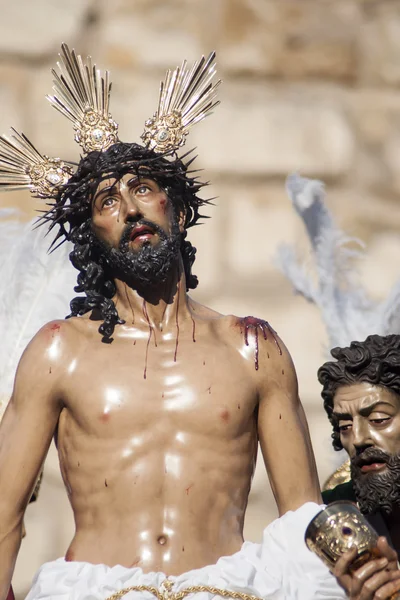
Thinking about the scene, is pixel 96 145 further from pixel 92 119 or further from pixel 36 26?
pixel 36 26

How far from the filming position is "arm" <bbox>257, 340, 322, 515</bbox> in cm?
404

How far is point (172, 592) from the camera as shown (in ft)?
12.5

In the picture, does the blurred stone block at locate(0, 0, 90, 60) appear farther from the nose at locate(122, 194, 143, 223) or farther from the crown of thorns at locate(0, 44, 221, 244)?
the nose at locate(122, 194, 143, 223)

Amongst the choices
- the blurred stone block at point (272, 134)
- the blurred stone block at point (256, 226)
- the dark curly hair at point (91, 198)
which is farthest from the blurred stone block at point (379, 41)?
the dark curly hair at point (91, 198)

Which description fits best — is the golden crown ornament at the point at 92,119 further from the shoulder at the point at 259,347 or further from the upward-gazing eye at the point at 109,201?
the shoulder at the point at 259,347

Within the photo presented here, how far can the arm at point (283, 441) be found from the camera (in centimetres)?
404

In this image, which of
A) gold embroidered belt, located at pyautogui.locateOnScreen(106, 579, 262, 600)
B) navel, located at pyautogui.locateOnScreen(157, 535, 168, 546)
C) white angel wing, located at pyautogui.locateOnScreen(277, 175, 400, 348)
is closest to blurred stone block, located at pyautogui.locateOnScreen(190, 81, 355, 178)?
white angel wing, located at pyautogui.locateOnScreen(277, 175, 400, 348)

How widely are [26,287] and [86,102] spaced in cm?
58

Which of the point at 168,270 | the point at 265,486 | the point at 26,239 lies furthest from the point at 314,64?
the point at 168,270

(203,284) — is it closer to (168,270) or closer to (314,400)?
(314,400)

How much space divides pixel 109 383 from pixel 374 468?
634 millimetres

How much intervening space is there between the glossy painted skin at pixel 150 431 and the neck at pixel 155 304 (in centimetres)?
1

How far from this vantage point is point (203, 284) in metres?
6.38

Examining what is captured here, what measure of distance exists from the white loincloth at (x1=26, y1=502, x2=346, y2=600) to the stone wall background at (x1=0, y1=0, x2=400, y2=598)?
7.39 ft
